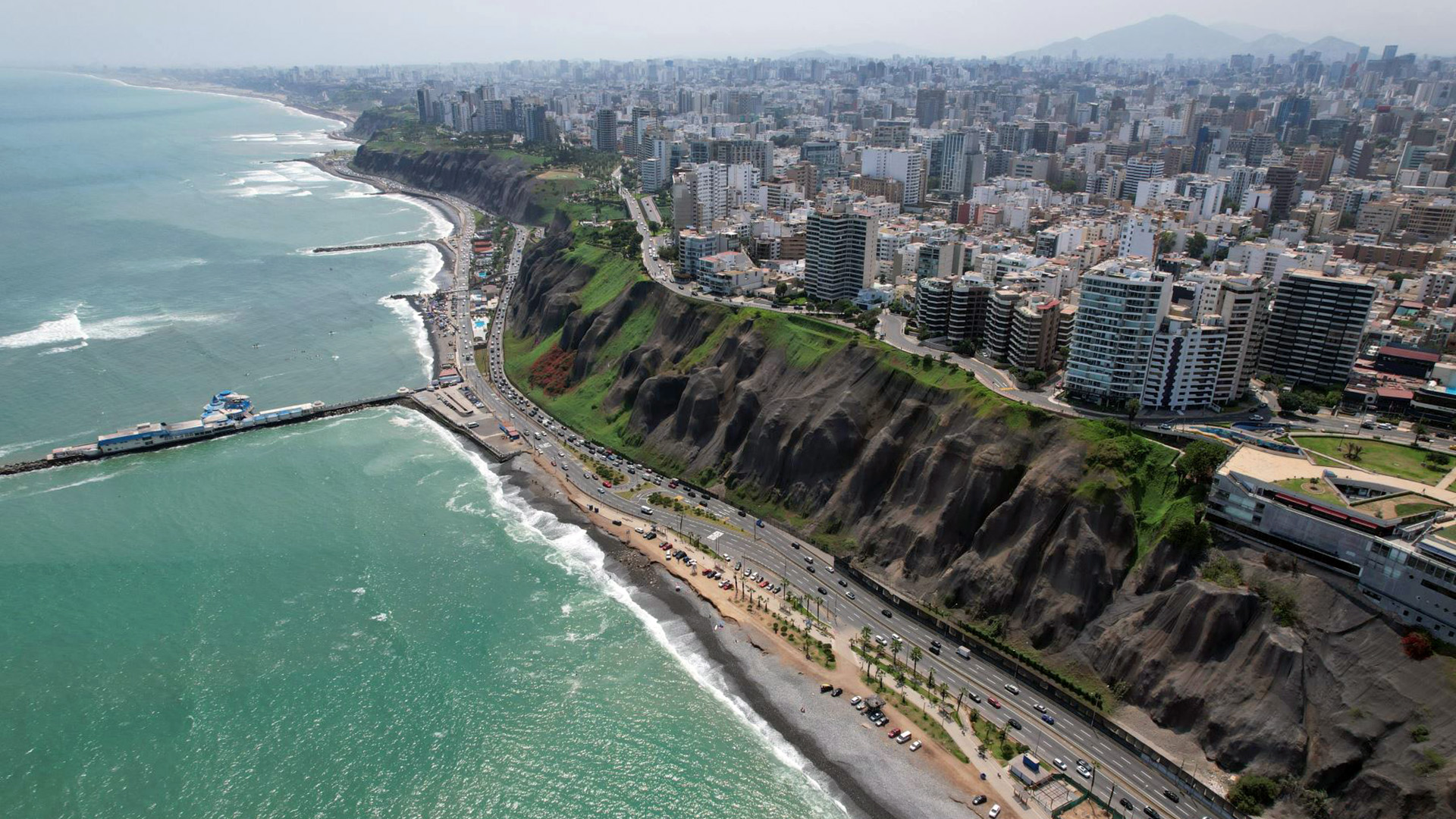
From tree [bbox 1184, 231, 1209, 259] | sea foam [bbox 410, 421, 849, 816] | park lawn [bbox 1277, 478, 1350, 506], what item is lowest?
sea foam [bbox 410, 421, 849, 816]

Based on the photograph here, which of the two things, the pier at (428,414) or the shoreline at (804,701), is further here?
the pier at (428,414)

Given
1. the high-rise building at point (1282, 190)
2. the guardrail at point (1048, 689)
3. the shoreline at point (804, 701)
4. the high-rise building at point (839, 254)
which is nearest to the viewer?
the guardrail at point (1048, 689)

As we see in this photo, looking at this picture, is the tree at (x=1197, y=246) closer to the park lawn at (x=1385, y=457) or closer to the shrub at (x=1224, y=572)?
the park lawn at (x=1385, y=457)

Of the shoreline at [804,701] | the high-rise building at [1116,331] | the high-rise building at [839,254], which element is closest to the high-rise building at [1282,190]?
the high-rise building at [839,254]

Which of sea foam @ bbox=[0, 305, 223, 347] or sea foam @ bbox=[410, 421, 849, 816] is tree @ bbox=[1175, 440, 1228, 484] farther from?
sea foam @ bbox=[0, 305, 223, 347]

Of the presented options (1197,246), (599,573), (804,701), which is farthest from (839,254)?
(1197,246)

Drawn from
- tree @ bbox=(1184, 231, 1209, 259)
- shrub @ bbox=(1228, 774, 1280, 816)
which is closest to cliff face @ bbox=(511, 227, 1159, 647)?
shrub @ bbox=(1228, 774, 1280, 816)

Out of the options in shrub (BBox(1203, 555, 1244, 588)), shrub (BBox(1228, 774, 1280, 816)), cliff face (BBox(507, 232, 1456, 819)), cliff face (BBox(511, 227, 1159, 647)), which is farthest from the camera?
cliff face (BBox(511, 227, 1159, 647))
